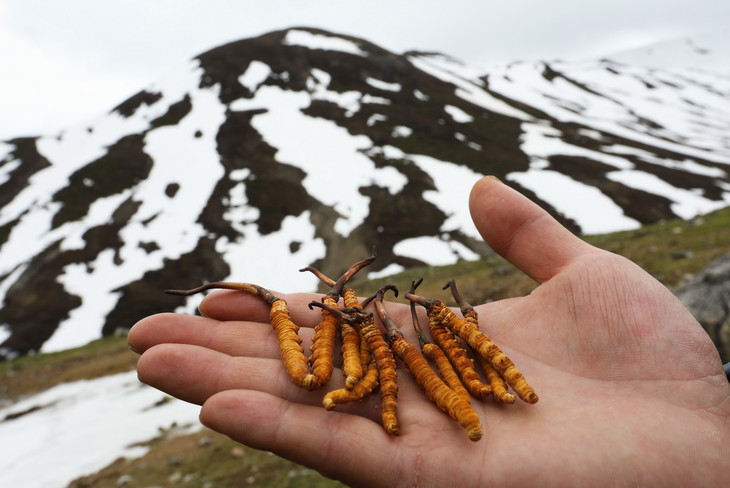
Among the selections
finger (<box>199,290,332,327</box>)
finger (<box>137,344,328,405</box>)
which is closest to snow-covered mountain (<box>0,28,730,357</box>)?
finger (<box>199,290,332,327</box>)

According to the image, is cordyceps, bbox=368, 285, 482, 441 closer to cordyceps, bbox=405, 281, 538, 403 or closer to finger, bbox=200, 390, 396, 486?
cordyceps, bbox=405, 281, 538, 403

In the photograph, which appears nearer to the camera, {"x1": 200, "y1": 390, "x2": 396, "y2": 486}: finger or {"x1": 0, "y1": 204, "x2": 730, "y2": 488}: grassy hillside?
{"x1": 200, "y1": 390, "x2": 396, "y2": 486}: finger

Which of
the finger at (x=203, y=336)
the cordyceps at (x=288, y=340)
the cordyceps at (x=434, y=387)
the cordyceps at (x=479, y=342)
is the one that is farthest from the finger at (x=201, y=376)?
the cordyceps at (x=479, y=342)

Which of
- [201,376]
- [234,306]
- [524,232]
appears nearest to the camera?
[201,376]

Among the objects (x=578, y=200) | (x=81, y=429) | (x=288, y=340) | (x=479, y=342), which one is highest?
(x=288, y=340)

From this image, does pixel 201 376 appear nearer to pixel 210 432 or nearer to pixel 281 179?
pixel 210 432

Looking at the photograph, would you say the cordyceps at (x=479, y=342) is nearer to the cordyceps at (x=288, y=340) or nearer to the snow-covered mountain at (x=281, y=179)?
the cordyceps at (x=288, y=340)

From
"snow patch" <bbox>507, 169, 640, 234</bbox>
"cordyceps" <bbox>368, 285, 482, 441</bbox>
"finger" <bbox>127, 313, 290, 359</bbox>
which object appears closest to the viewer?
"cordyceps" <bbox>368, 285, 482, 441</bbox>

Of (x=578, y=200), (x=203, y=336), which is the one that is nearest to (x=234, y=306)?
(x=203, y=336)
